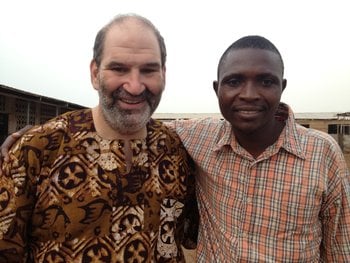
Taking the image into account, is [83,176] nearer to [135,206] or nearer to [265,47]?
[135,206]

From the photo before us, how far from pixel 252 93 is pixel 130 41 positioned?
71 cm

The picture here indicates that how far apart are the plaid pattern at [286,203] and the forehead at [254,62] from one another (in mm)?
369

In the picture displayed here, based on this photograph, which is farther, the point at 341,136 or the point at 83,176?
the point at 341,136

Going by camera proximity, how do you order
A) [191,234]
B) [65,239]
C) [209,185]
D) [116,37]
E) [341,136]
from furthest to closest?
[341,136]
[191,234]
[209,185]
[116,37]
[65,239]

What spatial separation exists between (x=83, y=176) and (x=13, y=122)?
33.7ft

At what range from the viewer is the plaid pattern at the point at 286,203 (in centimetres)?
185

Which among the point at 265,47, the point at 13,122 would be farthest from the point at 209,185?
the point at 13,122

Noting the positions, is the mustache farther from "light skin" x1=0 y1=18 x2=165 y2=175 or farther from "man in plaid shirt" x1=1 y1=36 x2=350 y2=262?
"man in plaid shirt" x1=1 y1=36 x2=350 y2=262

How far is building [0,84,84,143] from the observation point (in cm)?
1049

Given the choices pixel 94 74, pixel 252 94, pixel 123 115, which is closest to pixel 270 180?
pixel 252 94

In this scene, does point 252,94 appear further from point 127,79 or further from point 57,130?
point 57,130

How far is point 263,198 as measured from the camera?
1.91 m

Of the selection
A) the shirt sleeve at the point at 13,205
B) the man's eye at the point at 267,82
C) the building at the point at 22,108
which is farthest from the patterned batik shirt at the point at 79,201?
the building at the point at 22,108

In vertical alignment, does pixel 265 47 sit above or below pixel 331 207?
above
